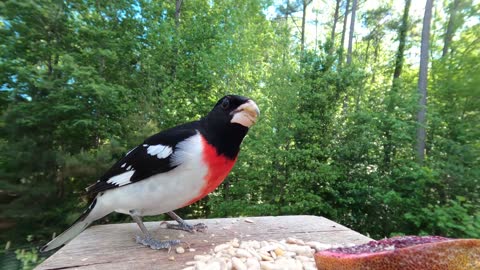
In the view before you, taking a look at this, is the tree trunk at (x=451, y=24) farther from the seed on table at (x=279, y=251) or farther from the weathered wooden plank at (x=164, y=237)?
the seed on table at (x=279, y=251)

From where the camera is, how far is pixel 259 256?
1.38 m

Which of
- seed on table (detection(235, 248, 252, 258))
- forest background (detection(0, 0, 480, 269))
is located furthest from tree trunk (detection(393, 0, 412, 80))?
seed on table (detection(235, 248, 252, 258))

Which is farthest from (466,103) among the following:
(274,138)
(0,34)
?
(0,34)

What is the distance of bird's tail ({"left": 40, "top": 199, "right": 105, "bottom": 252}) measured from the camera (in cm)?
167

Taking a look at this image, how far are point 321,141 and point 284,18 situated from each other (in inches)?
427

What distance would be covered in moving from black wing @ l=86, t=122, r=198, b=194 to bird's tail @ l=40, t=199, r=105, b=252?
11 centimetres

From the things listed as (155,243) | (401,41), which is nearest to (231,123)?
(155,243)

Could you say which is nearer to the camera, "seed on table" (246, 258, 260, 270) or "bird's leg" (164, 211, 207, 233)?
"seed on table" (246, 258, 260, 270)

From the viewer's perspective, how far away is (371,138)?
20.1 feet

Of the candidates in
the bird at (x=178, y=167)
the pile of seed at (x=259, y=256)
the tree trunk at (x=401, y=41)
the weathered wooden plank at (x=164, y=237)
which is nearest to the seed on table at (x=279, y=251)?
the pile of seed at (x=259, y=256)

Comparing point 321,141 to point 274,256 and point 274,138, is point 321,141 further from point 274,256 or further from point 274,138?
point 274,256

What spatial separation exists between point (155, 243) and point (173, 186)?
1.07 feet

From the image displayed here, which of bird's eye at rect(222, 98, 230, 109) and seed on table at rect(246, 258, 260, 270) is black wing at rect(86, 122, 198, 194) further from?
seed on table at rect(246, 258, 260, 270)

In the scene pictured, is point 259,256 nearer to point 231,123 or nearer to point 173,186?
point 173,186
